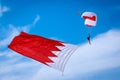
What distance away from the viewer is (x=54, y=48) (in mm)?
27797

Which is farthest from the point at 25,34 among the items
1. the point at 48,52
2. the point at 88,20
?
the point at 88,20

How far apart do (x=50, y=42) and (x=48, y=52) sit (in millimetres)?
1013

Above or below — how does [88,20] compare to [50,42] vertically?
above

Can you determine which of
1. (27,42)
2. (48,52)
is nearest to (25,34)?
(27,42)

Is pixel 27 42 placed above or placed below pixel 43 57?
above

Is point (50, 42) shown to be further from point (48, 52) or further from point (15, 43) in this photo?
point (15, 43)

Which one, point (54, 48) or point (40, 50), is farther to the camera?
point (54, 48)

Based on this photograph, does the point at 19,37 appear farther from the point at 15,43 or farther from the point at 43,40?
the point at 43,40

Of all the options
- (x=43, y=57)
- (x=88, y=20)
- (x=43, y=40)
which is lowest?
(x=43, y=57)

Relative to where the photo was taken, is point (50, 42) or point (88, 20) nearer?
point (50, 42)

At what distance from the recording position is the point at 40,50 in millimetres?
25891

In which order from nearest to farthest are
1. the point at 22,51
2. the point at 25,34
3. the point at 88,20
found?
1. the point at 22,51
2. the point at 25,34
3. the point at 88,20

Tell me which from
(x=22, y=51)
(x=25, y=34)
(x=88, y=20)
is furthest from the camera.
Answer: (x=88, y=20)

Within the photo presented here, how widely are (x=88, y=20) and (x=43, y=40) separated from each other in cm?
2317
